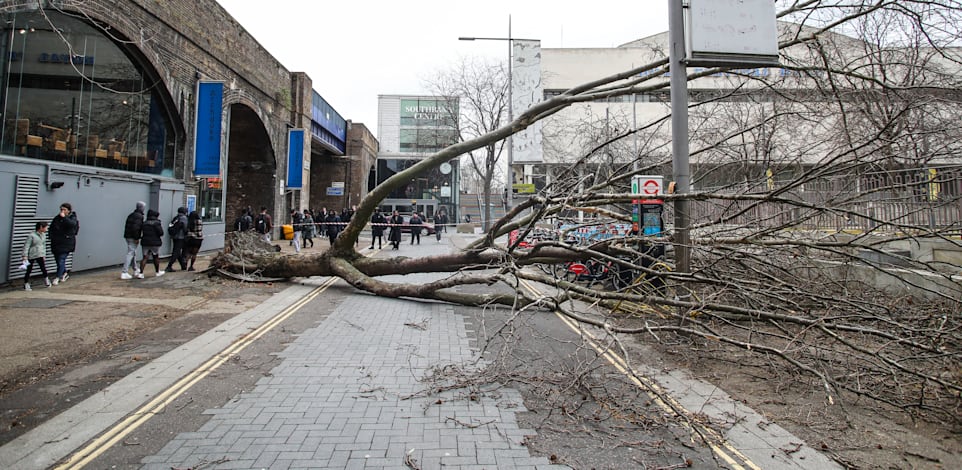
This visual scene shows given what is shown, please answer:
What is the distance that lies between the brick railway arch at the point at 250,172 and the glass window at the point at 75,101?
743 centimetres

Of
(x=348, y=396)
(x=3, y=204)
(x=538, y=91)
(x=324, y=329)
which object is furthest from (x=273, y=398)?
(x=538, y=91)

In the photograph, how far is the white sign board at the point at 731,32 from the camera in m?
5.73

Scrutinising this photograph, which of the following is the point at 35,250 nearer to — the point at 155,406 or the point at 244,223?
the point at 155,406

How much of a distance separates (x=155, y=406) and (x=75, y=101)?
10.4 meters

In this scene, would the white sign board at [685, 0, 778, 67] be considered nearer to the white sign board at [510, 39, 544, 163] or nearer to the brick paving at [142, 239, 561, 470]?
the brick paving at [142, 239, 561, 470]

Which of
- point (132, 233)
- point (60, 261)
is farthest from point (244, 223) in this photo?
point (60, 261)

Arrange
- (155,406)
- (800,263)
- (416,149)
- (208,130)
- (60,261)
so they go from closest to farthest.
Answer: (155,406), (800,263), (60,261), (208,130), (416,149)

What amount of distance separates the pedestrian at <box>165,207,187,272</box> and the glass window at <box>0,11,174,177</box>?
2.30 metres

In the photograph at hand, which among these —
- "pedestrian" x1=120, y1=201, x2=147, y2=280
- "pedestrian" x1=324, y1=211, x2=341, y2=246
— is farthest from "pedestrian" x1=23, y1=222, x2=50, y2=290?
"pedestrian" x1=324, y1=211, x2=341, y2=246

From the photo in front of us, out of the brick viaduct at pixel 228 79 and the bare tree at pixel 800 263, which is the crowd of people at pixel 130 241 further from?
the bare tree at pixel 800 263

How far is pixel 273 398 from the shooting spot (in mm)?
4207

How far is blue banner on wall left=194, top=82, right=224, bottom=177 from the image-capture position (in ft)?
48.8

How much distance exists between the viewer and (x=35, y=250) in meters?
8.62

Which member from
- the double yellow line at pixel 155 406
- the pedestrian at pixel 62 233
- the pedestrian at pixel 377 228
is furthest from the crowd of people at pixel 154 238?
the pedestrian at pixel 377 228
